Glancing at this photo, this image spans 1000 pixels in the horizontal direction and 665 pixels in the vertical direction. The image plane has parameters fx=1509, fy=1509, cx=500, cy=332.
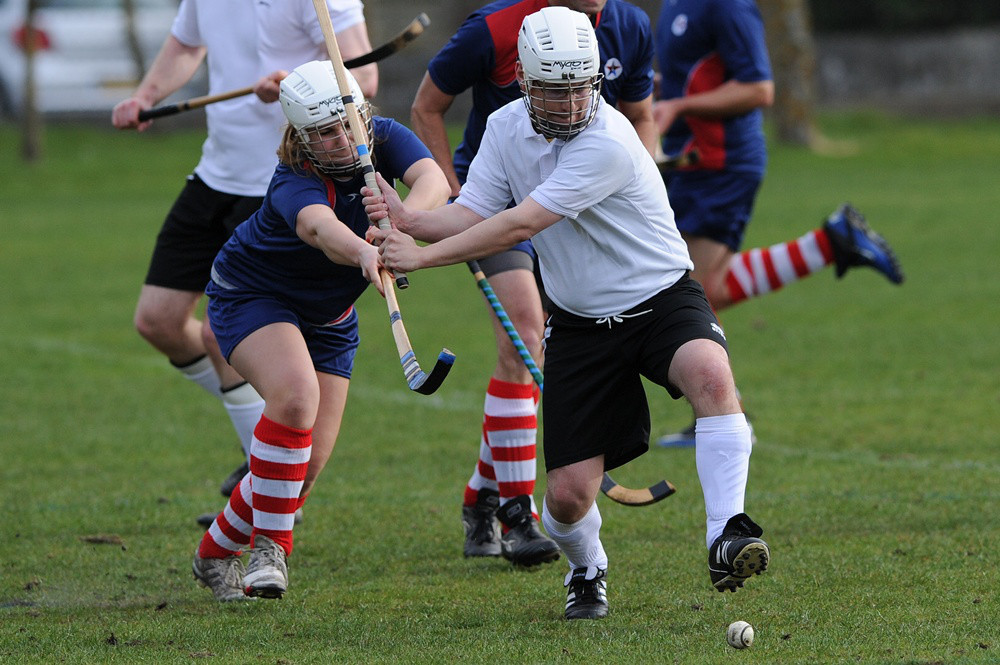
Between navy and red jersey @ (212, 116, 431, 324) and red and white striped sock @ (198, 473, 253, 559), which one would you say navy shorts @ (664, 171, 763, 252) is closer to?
navy and red jersey @ (212, 116, 431, 324)

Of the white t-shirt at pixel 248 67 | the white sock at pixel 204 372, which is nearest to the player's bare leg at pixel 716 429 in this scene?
the white t-shirt at pixel 248 67

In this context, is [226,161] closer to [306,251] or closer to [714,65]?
[306,251]

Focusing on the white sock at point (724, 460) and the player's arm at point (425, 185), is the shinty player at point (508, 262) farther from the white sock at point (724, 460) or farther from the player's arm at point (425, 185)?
the white sock at point (724, 460)

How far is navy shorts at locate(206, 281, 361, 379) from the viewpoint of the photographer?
4.82 metres

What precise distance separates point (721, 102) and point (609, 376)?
308 cm

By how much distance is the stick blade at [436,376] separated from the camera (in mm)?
4352

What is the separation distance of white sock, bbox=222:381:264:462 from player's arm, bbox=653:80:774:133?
2.43 m

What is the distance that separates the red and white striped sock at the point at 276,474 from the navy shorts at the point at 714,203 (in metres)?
3.11

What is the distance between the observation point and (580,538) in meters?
4.60

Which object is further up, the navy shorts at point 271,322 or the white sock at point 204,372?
the navy shorts at point 271,322

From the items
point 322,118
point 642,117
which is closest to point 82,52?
point 642,117

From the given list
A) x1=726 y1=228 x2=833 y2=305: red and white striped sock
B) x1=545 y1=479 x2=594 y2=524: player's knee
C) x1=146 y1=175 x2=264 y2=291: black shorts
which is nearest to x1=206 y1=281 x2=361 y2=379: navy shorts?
x1=545 y1=479 x2=594 y2=524: player's knee

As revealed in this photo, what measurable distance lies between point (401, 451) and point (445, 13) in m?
27.4

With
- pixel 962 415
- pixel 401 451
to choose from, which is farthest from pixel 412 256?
pixel 962 415
